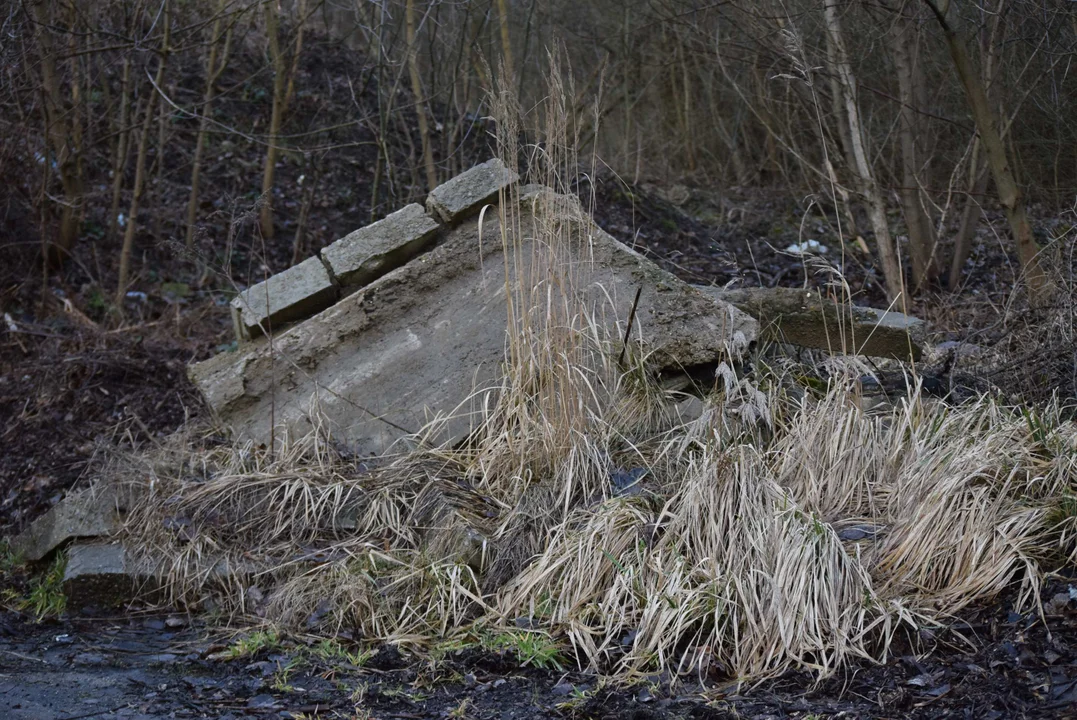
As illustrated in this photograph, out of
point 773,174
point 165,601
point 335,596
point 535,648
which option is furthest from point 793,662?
point 773,174

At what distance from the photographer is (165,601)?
4.15m

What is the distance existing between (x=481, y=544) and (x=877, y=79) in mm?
6928

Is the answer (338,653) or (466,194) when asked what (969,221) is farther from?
(338,653)

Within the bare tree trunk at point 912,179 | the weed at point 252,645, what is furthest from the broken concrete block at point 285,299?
the bare tree trunk at point 912,179

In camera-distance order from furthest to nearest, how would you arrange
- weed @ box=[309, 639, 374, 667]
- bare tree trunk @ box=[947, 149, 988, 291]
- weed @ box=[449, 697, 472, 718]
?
bare tree trunk @ box=[947, 149, 988, 291] → weed @ box=[309, 639, 374, 667] → weed @ box=[449, 697, 472, 718]

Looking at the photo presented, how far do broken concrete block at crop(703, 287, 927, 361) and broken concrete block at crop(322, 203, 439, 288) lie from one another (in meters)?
1.54

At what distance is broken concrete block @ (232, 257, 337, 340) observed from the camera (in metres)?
5.05

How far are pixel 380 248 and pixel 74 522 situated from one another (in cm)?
192

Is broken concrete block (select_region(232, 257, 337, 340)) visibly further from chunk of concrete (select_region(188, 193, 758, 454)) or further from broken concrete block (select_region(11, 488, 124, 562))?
broken concrete block (select_region(11, 488, 124, 562))

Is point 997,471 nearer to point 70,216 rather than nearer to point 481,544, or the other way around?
point 481,544

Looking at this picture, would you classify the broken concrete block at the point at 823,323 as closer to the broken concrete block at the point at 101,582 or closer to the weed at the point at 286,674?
the weed at the point at 286,674

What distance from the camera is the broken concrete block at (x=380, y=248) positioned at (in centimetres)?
511

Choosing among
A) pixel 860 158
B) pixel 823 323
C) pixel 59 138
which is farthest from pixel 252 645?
pixel 860 158

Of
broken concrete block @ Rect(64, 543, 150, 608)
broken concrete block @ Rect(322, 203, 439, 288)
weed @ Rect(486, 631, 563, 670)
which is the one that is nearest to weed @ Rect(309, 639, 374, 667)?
weed @ Rect(486, 631, 563, 670)
